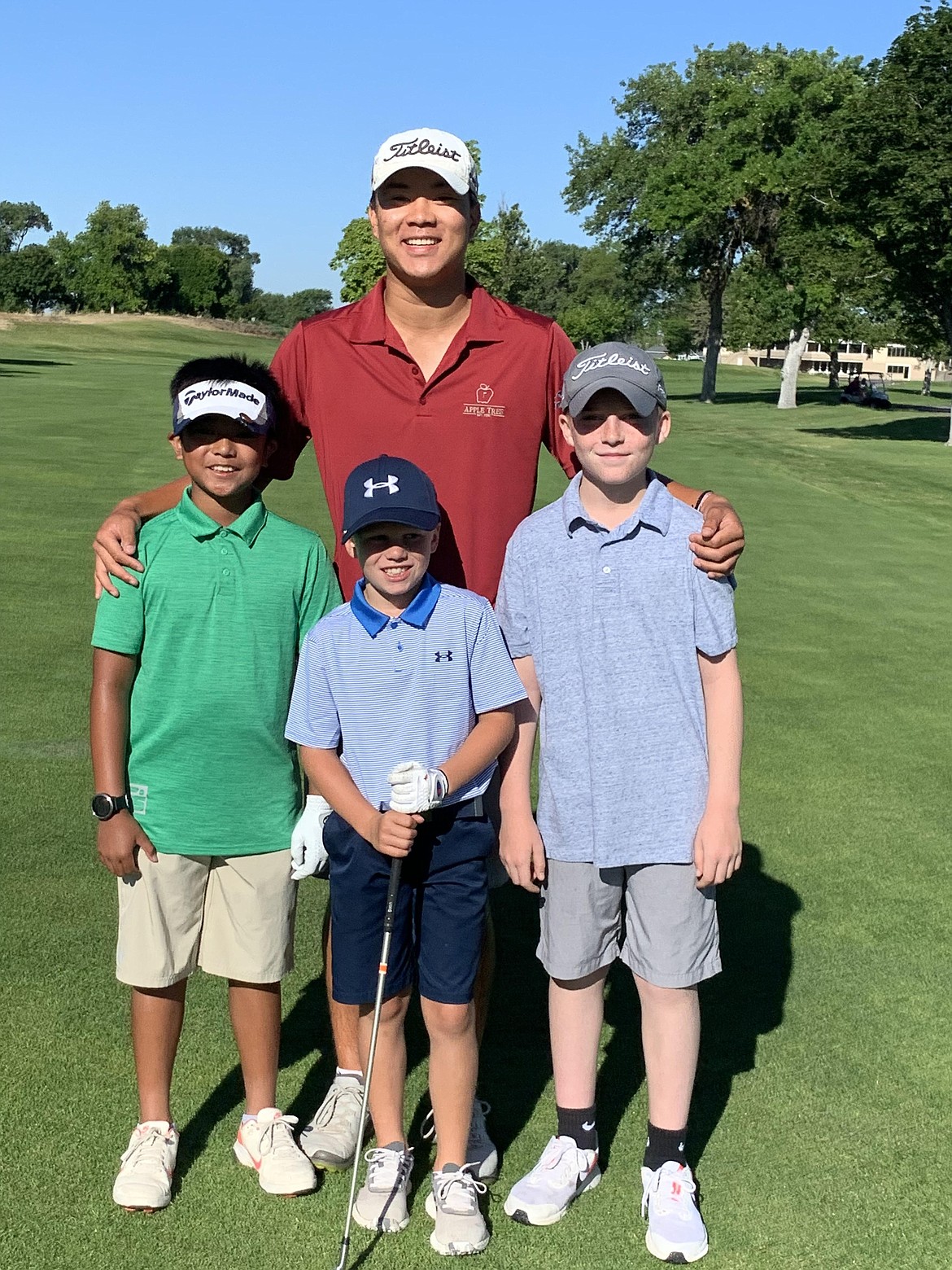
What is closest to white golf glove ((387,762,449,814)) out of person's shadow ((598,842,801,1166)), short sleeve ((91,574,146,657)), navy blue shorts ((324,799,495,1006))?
navy blue shorts ((324,799,495,1006))

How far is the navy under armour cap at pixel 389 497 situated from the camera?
3.12 m

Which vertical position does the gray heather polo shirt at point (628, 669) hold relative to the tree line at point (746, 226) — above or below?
below

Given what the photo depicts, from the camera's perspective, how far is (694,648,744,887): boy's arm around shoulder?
10.4ft

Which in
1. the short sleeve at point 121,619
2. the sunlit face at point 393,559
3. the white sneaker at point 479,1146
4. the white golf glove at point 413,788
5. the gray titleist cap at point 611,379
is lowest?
the white sneaker at point 479,1146

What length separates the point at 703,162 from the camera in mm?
55156

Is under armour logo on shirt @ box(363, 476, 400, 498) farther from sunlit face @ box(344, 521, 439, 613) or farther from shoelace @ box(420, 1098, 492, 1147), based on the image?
shoelace @ box(420, 1098, 492, 1147)

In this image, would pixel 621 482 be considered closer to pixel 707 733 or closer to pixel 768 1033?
pixel 707 733

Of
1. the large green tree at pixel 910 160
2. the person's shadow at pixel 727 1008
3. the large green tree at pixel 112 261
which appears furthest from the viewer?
the large green tree at pixel 112 261

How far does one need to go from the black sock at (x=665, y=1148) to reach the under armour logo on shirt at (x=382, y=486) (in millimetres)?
1671

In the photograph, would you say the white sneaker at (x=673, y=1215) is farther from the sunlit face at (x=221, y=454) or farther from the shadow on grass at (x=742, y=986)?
the sunlit face at (x=221, y=454)

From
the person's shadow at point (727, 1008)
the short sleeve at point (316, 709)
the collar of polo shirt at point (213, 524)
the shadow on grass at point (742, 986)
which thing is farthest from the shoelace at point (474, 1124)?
the collar of polo shirt at point (213, 524)

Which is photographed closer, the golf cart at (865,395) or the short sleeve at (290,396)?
the short sleeve at (290,396)

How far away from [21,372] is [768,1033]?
44180 mm

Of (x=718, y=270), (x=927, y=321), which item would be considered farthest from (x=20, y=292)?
(x=927, y=321)
